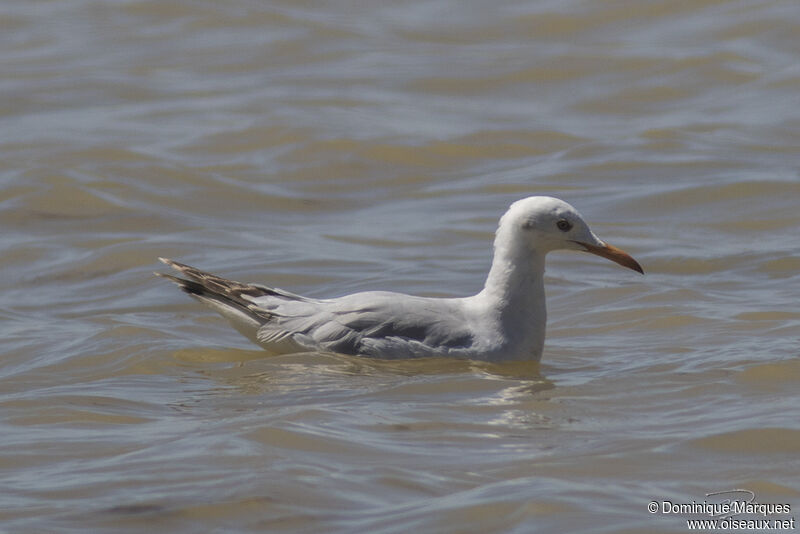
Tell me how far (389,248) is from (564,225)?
2628 mm

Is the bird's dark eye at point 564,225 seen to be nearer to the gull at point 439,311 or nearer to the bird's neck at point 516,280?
the gull at point 439,311

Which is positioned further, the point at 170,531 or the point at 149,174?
the point at 149,174

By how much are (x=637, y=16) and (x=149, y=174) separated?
6.74 meters

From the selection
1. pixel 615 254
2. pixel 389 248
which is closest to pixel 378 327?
pixel 615 254

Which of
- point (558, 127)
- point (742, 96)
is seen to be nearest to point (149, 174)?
point (558, 127)

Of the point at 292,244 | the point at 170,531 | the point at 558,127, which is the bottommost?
the point at 170,531

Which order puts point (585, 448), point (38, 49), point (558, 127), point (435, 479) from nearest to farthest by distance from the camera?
A: point (435, 479)
point (585, 448)
point (558, 127)
point (38, 49)

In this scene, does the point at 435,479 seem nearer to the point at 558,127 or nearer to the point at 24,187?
the point at 24,187

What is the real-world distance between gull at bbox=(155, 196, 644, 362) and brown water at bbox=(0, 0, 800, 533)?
0.12 meters

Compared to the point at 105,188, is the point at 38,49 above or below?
above

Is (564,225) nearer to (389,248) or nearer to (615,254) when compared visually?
(615,254)

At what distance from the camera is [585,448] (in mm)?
5922

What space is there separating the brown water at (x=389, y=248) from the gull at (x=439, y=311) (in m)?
0.12

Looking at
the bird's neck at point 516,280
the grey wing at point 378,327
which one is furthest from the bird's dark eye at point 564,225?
the grey wing at point 378,327
